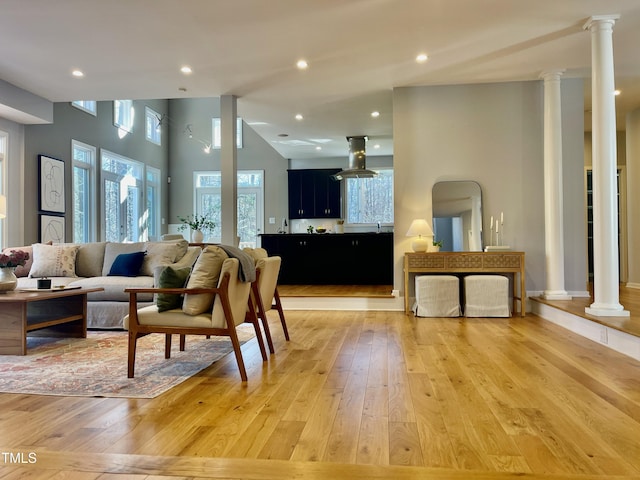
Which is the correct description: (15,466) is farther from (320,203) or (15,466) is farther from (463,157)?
(320,203)

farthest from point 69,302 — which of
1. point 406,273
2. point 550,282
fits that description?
point 550,282

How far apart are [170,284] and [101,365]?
0.83m

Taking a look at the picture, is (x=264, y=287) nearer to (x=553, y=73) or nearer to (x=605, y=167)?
(x=605, y=167)

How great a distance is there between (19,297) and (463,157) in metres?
5.09

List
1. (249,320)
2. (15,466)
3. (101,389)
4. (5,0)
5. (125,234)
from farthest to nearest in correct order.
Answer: (125,234) < (5,0) < (249,320) < (101,389) < (15,466)

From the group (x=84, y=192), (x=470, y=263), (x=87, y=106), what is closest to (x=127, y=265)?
(x=470, y=263)

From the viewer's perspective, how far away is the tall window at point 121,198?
9.06 meters

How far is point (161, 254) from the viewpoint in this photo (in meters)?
5.28

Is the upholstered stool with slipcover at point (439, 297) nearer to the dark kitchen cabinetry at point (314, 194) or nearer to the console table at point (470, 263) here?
the console table at point (470, 263)

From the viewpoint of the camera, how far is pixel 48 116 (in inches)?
264

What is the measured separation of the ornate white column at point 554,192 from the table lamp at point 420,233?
1.41m

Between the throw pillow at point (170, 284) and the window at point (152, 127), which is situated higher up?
the window at point (152, 127)

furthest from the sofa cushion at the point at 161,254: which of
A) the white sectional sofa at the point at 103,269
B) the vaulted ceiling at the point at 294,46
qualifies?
the vaulted ceiling at the point at 294,46

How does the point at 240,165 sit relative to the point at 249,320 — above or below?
above
